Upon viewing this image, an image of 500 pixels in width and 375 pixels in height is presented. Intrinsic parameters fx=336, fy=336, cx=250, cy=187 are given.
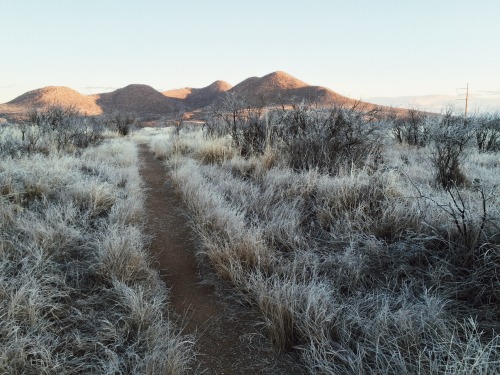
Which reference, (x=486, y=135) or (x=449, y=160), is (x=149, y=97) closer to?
(x=486, y=135)

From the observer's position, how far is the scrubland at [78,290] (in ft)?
6.34

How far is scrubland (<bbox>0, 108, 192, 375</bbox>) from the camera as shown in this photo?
76.1 inches

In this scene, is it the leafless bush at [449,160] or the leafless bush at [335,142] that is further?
the leafless bush at [335,142]

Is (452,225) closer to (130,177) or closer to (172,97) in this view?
(130,177)

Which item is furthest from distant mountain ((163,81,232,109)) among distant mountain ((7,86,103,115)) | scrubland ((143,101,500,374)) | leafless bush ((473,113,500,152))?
scrubland ((143,101,500,374))

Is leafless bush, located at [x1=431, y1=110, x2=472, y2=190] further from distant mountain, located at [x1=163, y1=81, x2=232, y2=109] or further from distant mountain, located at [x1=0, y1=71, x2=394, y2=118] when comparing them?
distant mountain, located at [x1=163, y1=81, x2=232, y2=109]

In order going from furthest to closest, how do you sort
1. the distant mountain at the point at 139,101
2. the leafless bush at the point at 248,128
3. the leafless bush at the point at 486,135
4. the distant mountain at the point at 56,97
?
the distant mountain at the point at 139,101, the distant mountain at the point at 56,97, the leafless bush at the point at 486,135, the leafless bush at the point at 248,128

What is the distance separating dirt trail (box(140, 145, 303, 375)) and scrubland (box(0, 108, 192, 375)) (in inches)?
5.2

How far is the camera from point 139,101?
67.2 meters

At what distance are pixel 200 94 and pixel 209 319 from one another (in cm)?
7745

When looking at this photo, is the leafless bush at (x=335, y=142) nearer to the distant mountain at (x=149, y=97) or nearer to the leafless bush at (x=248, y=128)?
the leafless bush at (x=248, y=128)

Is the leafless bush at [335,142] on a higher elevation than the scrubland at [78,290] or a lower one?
higher

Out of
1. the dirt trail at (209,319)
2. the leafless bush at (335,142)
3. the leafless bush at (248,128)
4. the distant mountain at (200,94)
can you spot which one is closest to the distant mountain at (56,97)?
the distant mountain at (200,94)

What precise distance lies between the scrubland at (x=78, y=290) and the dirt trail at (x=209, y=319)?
0.43ft
